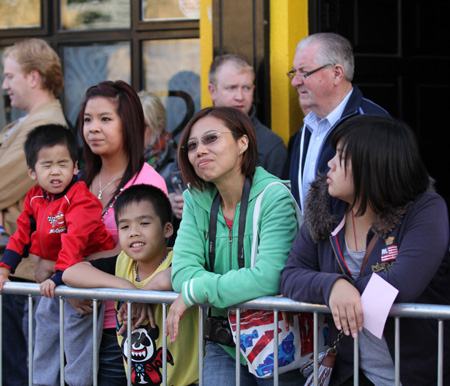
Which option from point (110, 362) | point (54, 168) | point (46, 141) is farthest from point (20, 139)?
point (110, 362)

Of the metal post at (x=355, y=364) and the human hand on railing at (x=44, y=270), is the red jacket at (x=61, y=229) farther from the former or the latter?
the metal post at (x=355, y=364)

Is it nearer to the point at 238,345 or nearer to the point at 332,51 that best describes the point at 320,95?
the point at 332,51

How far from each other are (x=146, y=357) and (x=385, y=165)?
4.68 ft

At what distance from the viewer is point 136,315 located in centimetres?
323

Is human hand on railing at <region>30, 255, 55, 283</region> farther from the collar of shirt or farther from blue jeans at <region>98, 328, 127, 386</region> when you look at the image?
the collar of shirt

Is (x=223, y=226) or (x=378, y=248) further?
(x=223, y=226)

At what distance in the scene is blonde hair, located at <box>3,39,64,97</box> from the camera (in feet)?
15.8

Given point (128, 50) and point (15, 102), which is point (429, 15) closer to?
point (128, 50)

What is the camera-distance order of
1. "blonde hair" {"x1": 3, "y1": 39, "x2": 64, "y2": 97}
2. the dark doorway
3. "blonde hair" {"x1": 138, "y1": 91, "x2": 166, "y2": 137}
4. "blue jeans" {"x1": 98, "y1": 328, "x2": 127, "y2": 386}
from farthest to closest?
the dark doorway
"blonde hair" {"x1": 138, "y1": 91, "x2": 166, "y2": 137}
"blonde hair" {"x1": 3, "y1": 39, "x2": 64, "y2": 97}
"blue jeans" {"x1": 98, "y1": 328, "x2": 127, "y2": 386}

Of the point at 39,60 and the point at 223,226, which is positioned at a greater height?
the point at 39,60

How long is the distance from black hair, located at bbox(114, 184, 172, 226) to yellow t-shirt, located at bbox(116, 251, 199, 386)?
469 mm

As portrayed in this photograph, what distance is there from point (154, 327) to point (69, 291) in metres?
0.43

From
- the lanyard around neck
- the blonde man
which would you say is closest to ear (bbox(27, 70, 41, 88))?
the blonde man

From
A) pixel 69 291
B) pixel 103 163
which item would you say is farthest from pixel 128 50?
pixel 69 291
